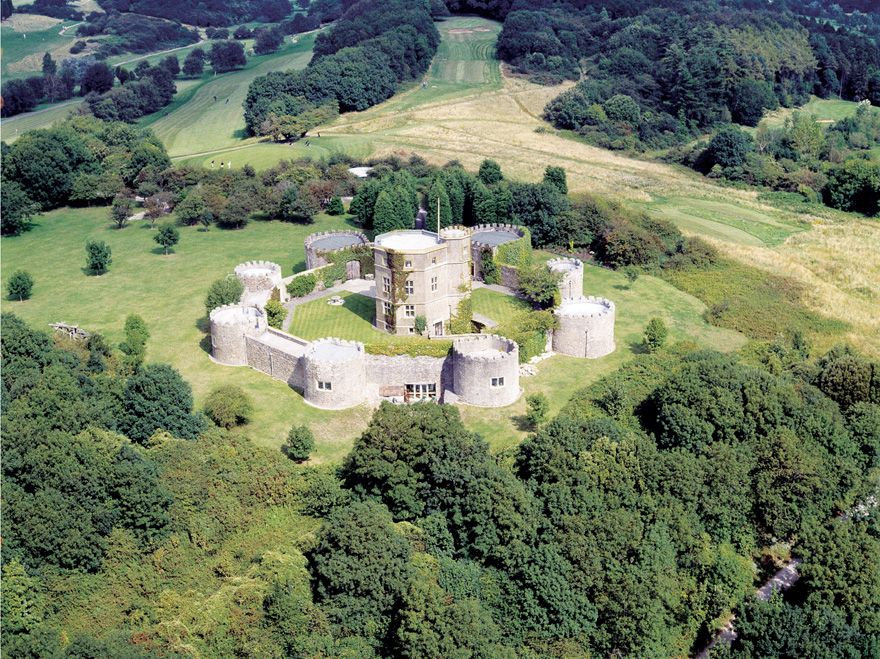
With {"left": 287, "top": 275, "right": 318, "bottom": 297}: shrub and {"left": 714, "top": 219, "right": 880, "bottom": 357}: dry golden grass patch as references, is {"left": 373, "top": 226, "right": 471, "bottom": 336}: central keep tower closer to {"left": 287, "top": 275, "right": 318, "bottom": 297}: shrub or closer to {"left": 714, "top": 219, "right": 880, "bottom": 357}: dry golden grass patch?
{"left": 287, "top": 275, "right": 318, "bottom": 297}: shrub

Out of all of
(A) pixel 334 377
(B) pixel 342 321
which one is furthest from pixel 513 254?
(A) pixel 334 377

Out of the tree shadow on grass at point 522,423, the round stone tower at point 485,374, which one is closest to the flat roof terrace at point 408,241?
the round stone tower at point 485,374

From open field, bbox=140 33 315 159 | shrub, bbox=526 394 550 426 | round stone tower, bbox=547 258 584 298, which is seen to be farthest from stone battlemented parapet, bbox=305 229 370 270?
open field, bbox=140 33 315 159

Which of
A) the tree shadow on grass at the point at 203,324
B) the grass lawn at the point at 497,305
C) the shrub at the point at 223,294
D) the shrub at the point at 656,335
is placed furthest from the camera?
the grass lawn at the point at 497,305

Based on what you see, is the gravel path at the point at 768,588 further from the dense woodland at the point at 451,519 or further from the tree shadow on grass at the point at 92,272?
the tree shadow on grass at the point at 92,272

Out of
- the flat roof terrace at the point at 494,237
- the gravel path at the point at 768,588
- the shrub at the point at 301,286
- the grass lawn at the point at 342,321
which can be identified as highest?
Answer: the flat roof terrace at the point at 494,237
